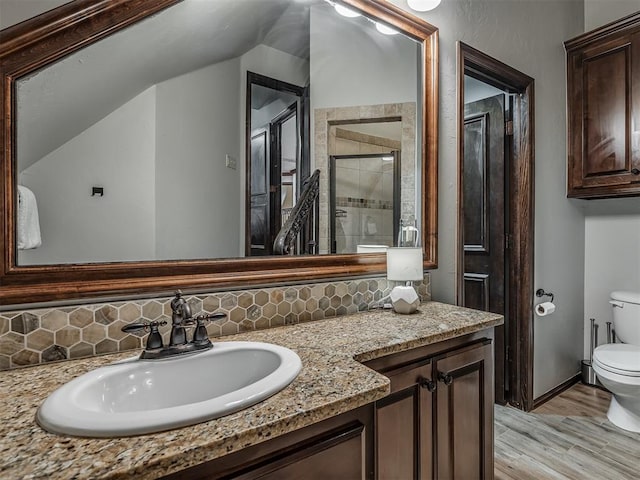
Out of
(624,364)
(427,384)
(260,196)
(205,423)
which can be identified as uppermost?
(260,196)

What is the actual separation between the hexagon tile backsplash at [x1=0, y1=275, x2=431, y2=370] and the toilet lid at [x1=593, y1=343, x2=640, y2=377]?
1633 millimetres

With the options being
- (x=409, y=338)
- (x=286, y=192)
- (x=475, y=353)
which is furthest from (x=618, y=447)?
(x=286, y=192)

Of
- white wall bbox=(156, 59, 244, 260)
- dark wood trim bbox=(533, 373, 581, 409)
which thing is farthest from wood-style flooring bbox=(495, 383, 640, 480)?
white wall bbox=(156, 59, 244, 260)

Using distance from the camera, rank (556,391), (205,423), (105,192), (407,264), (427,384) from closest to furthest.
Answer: (205,423) < (105,192) < (427,384) < (407,264) < (556,391)

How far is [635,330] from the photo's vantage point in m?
2.22

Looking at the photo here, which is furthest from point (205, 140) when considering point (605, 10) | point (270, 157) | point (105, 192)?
point (605, 10)

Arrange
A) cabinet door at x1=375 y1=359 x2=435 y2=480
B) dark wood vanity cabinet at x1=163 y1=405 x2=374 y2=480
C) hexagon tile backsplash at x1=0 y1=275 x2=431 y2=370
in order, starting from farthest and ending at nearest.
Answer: cabinet door at x1=375 y1=359 x2=435 y2=480 < hexagon tile backsplash at x1=0 y1=275 x2=431 y2=370 < dark wood vanity cabinet at x1=163 y1=405 x2=374 y2=480

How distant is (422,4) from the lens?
165cm

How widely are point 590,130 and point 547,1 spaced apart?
3.01 ft

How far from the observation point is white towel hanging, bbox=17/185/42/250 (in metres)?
0.89

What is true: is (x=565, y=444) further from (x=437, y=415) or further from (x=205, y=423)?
(x=205, y=423)

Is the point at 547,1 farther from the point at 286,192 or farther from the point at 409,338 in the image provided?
the point at 409,338

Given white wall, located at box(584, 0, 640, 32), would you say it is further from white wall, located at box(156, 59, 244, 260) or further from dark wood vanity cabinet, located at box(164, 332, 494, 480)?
white wall, located at box(156, 59, 244, 260)

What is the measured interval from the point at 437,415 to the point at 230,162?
111cm
